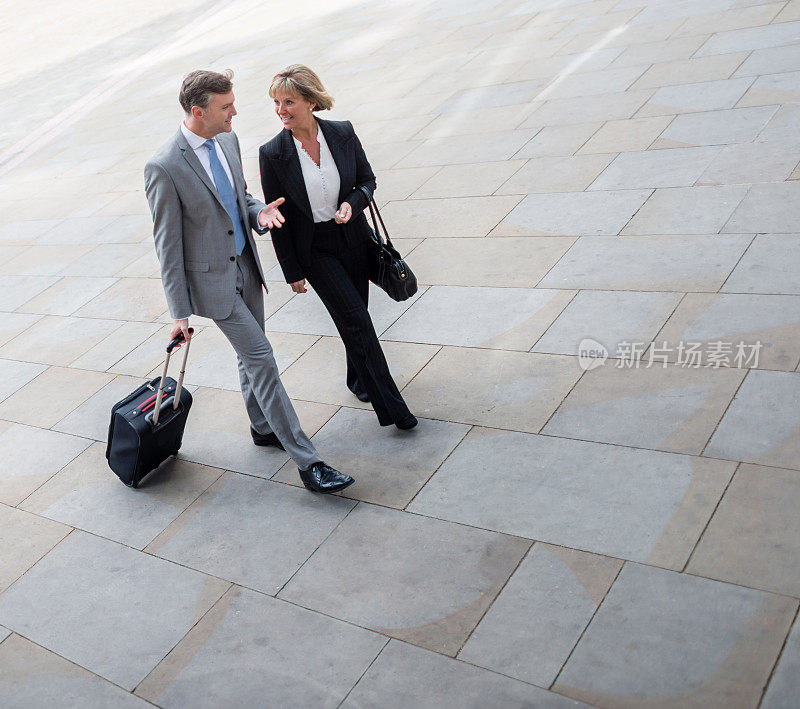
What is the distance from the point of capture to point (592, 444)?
464 centimetres

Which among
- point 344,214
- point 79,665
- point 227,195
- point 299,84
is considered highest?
point 299,84

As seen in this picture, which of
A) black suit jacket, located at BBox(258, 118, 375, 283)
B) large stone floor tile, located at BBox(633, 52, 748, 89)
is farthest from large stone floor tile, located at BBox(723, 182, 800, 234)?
black suit jacket, located at BBox(258, 118, 375, 283)

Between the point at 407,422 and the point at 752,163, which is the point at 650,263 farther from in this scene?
the point at 407,422

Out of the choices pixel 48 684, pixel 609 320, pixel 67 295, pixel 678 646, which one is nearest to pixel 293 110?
pixel 609 320

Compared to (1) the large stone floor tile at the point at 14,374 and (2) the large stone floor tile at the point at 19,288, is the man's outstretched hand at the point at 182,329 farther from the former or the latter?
(2) the large stone floor tile at the point at 19,288

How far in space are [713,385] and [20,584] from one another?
3.91 m

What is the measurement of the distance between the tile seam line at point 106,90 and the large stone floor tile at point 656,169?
1054cm

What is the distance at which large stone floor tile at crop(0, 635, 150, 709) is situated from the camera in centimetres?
386

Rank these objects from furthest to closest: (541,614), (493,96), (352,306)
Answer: (493,96) → (352,306) → (541,614)

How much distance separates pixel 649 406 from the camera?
480cm

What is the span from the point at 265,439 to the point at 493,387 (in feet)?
4.71

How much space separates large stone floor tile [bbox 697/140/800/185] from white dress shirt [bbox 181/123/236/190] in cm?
412

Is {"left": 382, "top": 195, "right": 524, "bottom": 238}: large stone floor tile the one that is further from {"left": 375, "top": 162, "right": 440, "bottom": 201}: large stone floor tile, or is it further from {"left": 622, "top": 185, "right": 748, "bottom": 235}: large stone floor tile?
{"left": 622, "top": 185, "right": 748, "bottom": 235}: large stone floor tile

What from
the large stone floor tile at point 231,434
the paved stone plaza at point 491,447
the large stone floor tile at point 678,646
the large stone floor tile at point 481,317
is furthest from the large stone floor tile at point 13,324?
the large stone floor tile at point 678,646
